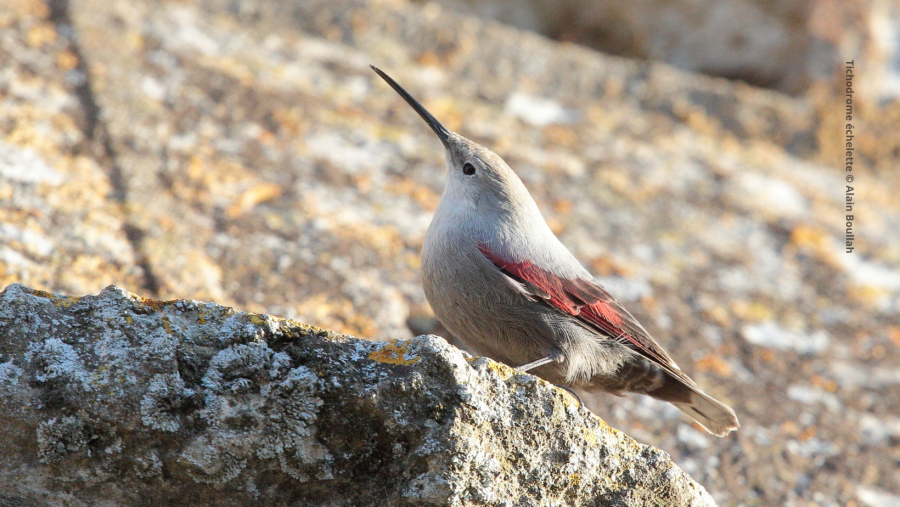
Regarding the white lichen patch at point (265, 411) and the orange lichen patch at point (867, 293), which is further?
the orange lichen patch at point (867, 293)

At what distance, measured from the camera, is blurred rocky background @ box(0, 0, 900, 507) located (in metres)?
3.37

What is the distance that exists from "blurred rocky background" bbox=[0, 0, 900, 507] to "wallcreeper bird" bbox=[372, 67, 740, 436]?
400 mm

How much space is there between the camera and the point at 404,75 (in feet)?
17.4

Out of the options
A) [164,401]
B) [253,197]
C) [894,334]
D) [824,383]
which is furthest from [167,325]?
[894,334]

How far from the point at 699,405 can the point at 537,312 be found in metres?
0.79

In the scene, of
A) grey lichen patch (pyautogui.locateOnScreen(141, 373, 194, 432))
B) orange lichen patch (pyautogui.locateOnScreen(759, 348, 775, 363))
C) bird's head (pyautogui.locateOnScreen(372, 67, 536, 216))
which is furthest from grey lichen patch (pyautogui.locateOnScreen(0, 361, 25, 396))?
orange lichen patch (pyautogui.locateOnScreen(759, 348, 775, 363))

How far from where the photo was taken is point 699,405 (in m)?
3.03

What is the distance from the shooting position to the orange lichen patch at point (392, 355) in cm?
195

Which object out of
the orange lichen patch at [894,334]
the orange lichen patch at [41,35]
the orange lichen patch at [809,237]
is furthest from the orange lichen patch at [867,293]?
the orange lichen patch at [41,35]

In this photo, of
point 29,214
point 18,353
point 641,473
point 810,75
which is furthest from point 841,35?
point 18,353

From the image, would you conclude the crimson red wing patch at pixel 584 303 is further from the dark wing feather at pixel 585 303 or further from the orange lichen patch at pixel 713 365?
the orange lichen patch at pixel 713 365

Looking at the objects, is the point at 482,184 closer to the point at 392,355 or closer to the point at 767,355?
the point at 392,355

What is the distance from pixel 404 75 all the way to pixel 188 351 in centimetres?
372

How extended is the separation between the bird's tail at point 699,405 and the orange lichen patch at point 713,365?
840 mm
